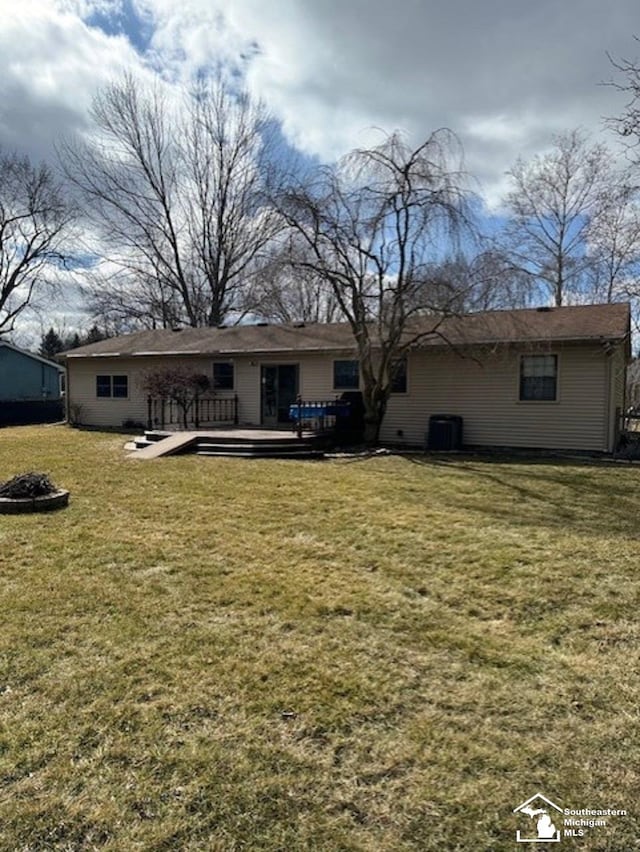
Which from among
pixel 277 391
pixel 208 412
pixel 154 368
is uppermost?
pixel 154 368

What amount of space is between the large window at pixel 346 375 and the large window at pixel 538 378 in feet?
13.7

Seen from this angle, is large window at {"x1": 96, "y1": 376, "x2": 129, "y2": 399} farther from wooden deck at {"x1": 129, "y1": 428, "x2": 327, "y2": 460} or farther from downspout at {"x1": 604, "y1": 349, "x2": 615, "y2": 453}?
downspout at {"x1": 604, "y1": 349, "x2": 615, "y2": 453}

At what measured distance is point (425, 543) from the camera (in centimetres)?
520

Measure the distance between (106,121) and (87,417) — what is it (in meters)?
15.7

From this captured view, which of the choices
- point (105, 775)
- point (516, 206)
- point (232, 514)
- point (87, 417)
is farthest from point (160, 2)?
point (516, 206)

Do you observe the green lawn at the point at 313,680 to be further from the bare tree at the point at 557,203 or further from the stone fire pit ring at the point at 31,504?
the bare tree at the point at 557,203

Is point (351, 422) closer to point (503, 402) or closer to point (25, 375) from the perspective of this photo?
point (503, 402)

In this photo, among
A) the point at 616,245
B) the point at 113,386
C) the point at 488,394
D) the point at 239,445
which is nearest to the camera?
the point at 239,445

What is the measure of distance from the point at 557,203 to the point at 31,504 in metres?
27.7

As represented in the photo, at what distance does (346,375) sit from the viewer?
1480 centimetres

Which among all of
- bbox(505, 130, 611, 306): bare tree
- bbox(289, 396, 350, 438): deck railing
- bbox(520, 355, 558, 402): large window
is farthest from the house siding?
bbox(505, 130, 611, 306): bare tree

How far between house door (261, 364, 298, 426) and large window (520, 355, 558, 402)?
6.11 m

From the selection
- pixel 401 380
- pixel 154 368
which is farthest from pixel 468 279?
pixel 154 368

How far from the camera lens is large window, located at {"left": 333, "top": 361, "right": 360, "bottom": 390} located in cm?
1463
